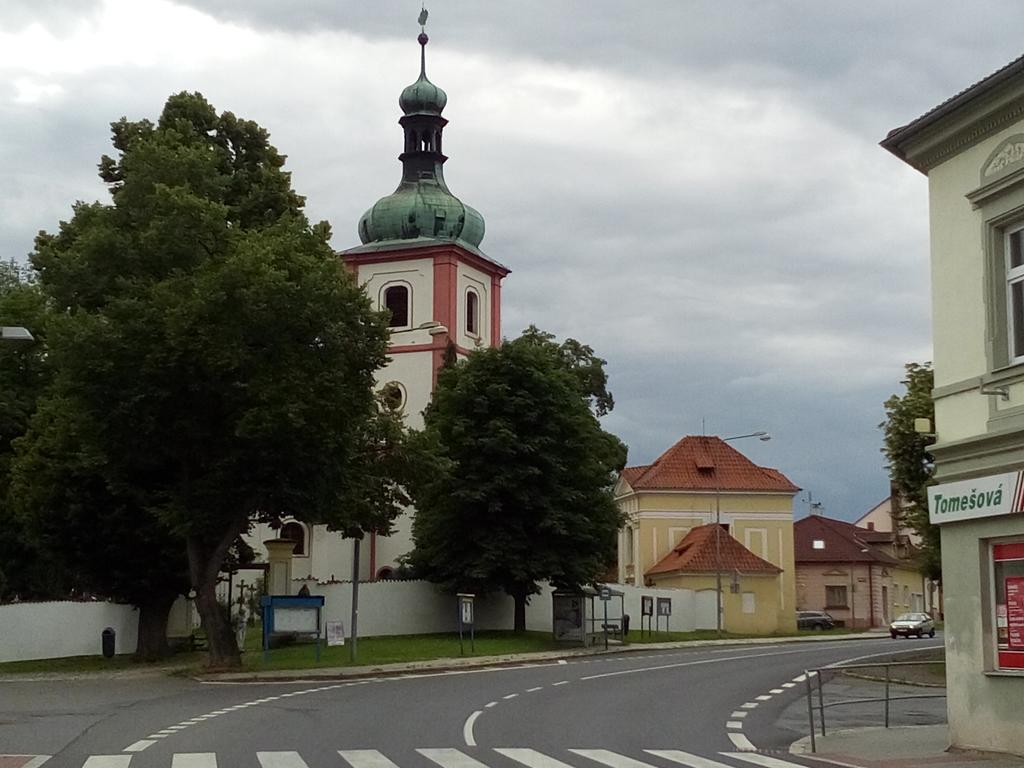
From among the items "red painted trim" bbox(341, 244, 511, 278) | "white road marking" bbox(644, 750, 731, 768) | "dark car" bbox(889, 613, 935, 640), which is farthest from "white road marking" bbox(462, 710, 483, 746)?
"red painted trim" bbox(341, 244, 511, 278)

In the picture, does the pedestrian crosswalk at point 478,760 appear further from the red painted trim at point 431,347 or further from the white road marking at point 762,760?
the red painted trim at point 431,347

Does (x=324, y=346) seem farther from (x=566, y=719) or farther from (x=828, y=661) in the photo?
(x=828, y=661)

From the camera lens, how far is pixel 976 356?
1706 centimetres

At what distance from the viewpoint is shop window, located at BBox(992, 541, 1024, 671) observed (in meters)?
16.2

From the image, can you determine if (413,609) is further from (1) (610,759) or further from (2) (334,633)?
(1) (610,759)

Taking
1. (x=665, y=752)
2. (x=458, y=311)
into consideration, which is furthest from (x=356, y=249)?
(x=665, y=752)

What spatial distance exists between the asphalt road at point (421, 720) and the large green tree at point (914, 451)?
4.38m

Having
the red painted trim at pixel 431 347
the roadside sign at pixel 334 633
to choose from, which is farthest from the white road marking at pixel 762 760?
the red painted trim at pixel 431 347

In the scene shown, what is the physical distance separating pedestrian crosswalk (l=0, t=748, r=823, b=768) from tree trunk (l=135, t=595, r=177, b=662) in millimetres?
24196

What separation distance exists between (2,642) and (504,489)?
17140mm

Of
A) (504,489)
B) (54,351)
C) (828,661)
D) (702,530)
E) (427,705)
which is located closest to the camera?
(427,705)

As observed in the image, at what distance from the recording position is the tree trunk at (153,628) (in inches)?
1582

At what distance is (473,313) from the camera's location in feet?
255

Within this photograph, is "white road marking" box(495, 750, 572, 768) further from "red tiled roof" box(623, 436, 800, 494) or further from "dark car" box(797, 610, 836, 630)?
"dark car" box(797, 610, 836, 630)
